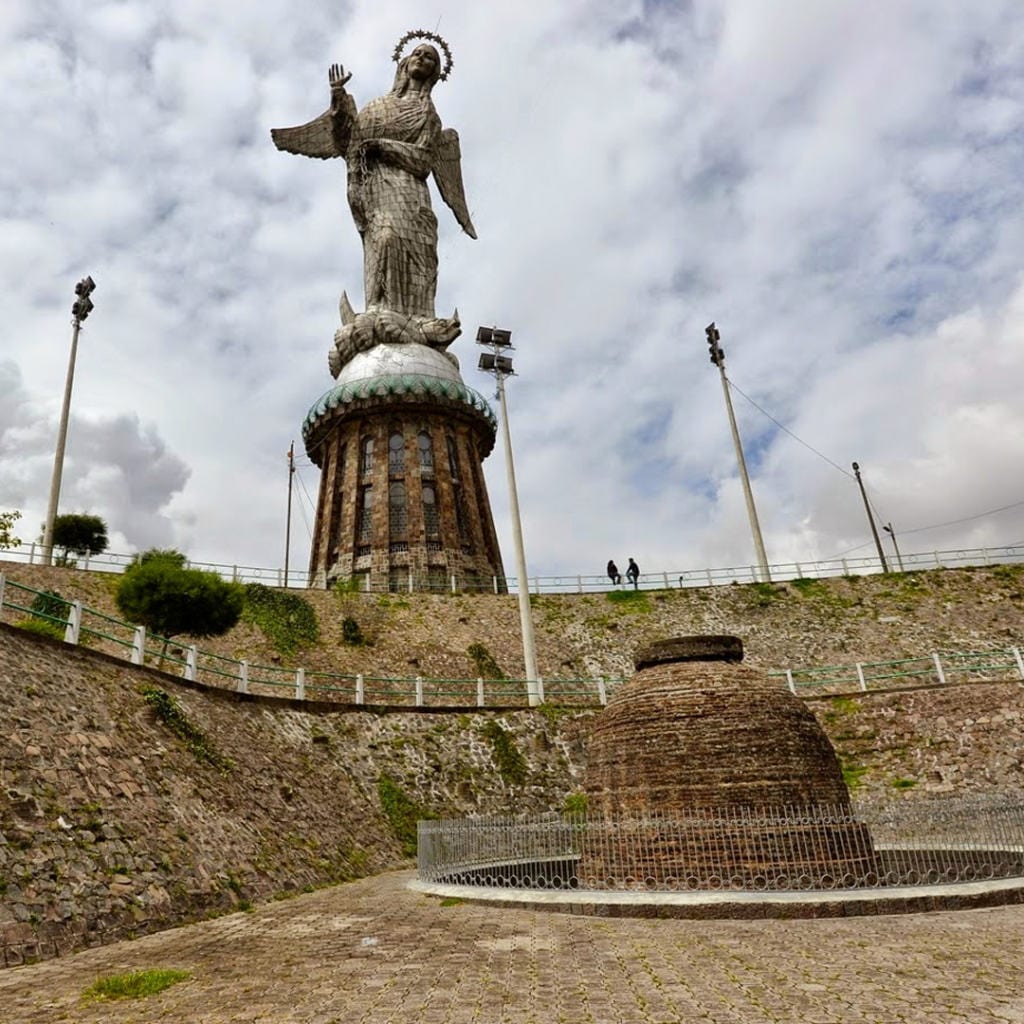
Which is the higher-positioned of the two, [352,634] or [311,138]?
[311,138]

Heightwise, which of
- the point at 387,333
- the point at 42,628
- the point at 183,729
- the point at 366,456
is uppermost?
the point at 387,333

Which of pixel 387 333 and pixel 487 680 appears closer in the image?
pixel 487 680

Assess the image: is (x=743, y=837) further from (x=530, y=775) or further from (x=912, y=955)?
(x=530, y=775)

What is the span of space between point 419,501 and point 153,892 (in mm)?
31379

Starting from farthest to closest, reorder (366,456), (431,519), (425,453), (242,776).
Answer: (366,456) < (425,453) < (431,519) < (242,776)

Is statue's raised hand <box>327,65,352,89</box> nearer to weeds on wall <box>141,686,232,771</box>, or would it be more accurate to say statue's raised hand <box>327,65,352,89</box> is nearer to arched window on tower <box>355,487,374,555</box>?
arched window on tower <box>355,487,374,555</box>

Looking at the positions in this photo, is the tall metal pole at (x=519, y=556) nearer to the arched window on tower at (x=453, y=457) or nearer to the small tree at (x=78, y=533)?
the arched window on tower at (x=453, y=457)

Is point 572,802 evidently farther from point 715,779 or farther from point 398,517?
point 398,517

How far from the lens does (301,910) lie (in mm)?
10383

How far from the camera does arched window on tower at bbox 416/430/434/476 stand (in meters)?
41.3

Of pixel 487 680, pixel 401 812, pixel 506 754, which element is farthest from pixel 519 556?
pixel 401 812

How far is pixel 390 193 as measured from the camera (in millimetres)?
44500

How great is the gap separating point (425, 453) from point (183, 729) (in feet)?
97.2

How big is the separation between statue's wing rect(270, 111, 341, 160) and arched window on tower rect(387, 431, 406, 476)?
20.5m
